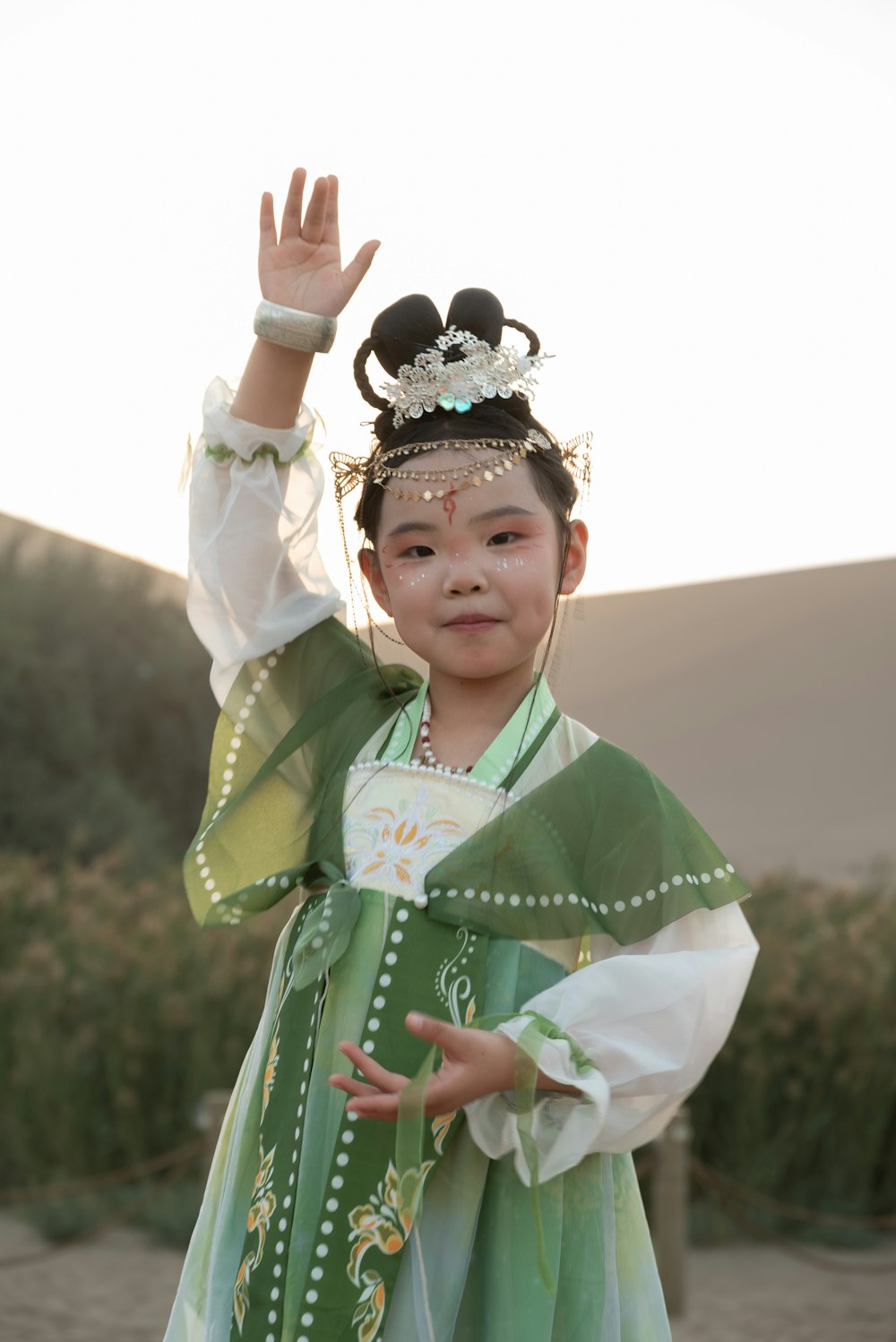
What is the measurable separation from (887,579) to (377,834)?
23088 millimetres

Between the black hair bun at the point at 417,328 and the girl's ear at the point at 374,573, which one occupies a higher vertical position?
the black hair bun at the point at 417,328

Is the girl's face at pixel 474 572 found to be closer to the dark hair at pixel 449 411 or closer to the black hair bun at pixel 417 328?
the dark hair at pixel 449 411

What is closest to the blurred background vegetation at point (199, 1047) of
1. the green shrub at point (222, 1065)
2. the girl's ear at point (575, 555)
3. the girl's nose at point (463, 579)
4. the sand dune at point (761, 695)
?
the green shrub at point (222, 1065)

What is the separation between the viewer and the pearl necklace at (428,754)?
1.97 meters

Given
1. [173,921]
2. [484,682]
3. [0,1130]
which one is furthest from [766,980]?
[484,682]

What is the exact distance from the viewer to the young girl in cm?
172

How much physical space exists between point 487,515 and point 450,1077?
29.2 inches

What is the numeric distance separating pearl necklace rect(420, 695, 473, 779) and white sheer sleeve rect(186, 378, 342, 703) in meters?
0.23

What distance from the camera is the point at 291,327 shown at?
6.69 feet

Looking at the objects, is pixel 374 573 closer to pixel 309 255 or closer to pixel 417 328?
pixel 417 328

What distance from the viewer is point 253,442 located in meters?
2.12

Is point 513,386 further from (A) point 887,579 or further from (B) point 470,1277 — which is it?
(A) point 887,579

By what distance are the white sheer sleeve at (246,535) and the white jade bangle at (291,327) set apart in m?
0.14

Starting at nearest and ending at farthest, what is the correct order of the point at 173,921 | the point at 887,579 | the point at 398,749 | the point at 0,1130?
the point at 398,749 → the point at 0,1130 → the point at 173,921 → the point at 887,579
